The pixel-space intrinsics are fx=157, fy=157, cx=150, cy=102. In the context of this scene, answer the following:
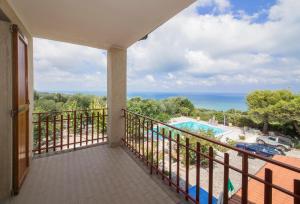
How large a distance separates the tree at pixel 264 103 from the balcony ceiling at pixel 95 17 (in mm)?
22192

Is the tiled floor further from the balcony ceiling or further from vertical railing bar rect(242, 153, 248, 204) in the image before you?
the balcony ceiling

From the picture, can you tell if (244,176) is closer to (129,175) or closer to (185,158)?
(185,158)

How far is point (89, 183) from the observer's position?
2279 millimetres

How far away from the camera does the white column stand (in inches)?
146

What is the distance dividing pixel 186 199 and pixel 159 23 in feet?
8.05

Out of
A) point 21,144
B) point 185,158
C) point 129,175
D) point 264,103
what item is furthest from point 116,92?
point 264,103

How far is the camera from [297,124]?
1798 cm

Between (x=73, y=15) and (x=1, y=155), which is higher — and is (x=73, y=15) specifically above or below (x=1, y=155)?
above

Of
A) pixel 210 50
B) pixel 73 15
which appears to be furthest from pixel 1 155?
pixel 210 50

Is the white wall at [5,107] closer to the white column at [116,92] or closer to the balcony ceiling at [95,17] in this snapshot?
the balcony ceiling at [95,17]

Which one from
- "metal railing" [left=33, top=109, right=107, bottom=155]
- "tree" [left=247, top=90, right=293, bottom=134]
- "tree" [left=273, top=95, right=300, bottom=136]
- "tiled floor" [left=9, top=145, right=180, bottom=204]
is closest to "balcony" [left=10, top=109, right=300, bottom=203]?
"tiled floor" [left=9, top=145, right=180, bottom=204]

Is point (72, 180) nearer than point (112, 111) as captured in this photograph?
Yes

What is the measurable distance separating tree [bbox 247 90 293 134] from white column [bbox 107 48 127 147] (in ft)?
70.5

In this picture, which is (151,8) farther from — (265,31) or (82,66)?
(82,66)
